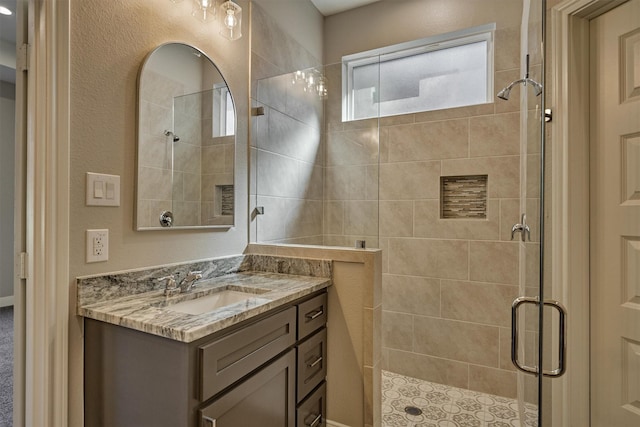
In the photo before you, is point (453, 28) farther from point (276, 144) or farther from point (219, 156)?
point (219, 156)

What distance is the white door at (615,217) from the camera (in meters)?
1.41

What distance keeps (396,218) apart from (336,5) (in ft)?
5.95

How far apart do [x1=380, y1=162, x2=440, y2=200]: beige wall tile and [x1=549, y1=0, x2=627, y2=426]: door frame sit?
96 cm

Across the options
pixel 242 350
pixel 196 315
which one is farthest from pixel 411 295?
pixel 196 315

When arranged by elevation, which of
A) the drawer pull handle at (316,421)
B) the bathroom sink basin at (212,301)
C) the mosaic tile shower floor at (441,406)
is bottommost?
the mosaic tile shower floor at (441,406)

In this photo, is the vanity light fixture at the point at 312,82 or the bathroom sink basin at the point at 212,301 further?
the vanity light fixture at the point at 312,82

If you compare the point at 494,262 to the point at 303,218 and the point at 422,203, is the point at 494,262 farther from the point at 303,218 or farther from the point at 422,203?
the point at 303,218

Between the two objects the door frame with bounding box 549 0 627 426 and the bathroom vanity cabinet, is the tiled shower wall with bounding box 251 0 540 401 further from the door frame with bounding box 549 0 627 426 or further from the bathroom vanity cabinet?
the bathroom vanity cabinet

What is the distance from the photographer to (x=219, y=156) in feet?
6.50

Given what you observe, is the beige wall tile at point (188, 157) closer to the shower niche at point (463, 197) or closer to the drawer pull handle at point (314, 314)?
the drawer pull handle at point (314, 314)

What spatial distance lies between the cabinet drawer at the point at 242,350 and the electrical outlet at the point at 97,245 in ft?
1.94

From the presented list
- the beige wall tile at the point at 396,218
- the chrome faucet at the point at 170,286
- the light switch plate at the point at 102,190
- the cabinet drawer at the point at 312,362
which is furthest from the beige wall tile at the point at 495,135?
the light switch plate at the point at 102,190

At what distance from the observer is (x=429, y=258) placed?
2.55m

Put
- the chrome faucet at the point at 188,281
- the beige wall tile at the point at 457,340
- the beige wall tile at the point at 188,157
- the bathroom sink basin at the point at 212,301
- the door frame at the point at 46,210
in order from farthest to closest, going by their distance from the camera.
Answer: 1. the beige wall tile at the point at 457,340
2. the beige wall tile at the point at 188,157
3. the chrome faucet at the point at 188,281
4. the bathroom sink basin at the point at 212,301
5. the door frame at the point at 46,210
